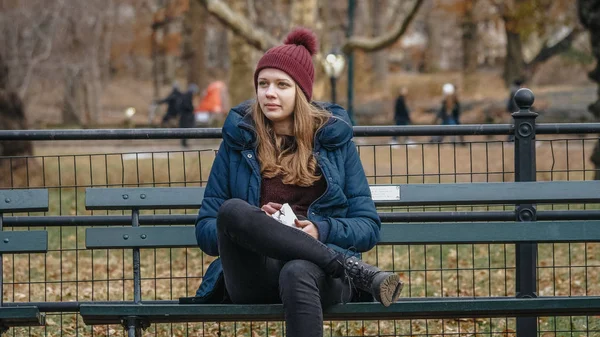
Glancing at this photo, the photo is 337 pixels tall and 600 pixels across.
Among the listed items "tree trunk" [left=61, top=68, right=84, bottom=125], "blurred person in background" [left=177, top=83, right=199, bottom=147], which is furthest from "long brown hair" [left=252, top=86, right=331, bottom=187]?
"tree trunk" [left=61, top=68, right=84, bottom=125]

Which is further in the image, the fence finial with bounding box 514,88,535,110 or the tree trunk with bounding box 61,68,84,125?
the tree trunk with bounding box 61,68,84,125

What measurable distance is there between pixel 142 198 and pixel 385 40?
21380 millimetres

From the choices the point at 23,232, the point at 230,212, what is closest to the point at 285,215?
the point at 230,212

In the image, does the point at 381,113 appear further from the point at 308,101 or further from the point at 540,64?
the point at 308,101

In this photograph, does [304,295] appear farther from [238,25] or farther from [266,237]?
[238,25]

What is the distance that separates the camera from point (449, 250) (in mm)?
10648

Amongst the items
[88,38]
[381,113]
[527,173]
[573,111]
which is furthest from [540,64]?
[527,173]

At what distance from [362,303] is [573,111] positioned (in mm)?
29502

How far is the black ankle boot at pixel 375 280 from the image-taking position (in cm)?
491

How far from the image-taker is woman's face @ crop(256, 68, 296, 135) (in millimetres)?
5312

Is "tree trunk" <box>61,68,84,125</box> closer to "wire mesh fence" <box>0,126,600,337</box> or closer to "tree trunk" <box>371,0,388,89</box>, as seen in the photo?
"tree trunk" <box>371,0,388,89</box>

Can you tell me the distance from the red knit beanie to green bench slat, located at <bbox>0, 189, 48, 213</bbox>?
1209mm

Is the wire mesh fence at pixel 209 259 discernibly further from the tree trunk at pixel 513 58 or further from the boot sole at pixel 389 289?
the tree trunk at pixel 513 58

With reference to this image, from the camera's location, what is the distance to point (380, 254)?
10664 millimetres
